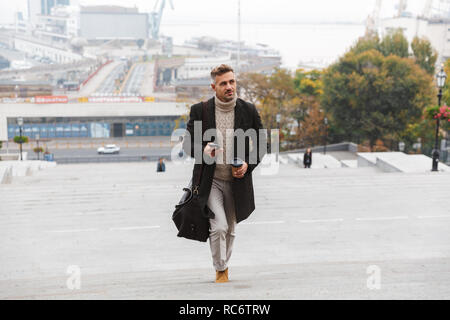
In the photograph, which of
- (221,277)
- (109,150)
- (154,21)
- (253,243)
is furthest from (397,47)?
(154,21)

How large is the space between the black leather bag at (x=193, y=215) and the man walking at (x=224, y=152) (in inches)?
1.8

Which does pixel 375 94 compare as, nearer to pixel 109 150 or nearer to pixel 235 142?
pixel 109 150

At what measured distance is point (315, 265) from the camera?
19.2 feet

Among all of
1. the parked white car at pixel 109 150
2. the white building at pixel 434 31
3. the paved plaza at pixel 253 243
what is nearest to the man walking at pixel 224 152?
the paved plaza at pixel 253 243

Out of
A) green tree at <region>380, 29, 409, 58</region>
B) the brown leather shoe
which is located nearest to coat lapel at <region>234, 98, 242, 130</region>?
the brown leather shoe

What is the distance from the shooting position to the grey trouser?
462 cm

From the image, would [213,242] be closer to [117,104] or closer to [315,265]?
[315,265]

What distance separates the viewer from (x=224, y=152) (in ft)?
15.0

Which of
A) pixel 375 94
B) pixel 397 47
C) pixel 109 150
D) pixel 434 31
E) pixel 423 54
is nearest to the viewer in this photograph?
pixel 375 94

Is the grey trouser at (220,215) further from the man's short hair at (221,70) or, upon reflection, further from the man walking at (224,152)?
the man's short hair at (221,70)

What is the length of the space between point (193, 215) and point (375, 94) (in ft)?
95.3
